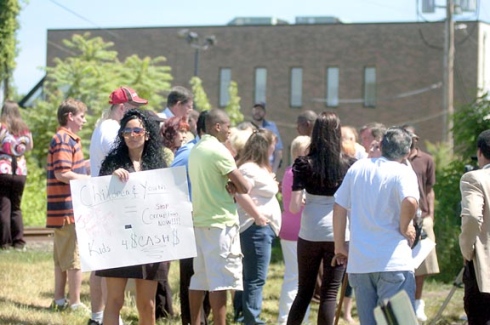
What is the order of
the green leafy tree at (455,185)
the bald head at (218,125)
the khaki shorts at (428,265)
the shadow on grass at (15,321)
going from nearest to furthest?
the bald head at (218,125) → the shadow on grass at (15,321) → the khaki shorts at (428,265) → the green leafy tree at (455,185)

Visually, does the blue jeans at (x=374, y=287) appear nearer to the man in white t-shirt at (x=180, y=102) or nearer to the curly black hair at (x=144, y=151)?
the curly black hair at (x=144, y=151)

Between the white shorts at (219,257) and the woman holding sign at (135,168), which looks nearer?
the woman holding sign at (135,168)

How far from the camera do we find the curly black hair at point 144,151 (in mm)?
7387

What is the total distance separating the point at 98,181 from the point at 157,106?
114ft

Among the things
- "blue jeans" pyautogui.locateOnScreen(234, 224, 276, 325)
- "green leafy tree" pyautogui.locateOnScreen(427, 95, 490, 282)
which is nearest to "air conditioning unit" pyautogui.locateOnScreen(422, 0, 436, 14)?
Answer: "green leafy tree" pyautogui.locateOnScreen(427, 95, 490, 282)

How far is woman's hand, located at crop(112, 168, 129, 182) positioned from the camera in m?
7.23

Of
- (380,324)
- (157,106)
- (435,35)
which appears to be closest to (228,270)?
(380,324)

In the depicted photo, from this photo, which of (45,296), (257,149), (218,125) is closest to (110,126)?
(218,125)

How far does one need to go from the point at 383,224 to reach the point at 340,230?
470 mm

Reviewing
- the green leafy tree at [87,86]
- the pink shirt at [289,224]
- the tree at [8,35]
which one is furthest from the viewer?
the green leafy tree at [87,86]

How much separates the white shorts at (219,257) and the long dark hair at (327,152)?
0.86 meters

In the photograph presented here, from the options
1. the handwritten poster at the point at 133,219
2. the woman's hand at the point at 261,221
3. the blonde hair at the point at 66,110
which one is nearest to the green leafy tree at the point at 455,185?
the woman's hand at the point at 261,221

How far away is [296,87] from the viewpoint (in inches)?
2293

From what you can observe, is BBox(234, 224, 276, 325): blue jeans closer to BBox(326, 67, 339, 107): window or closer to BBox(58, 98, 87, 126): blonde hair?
BBox(58, 98, 87, 126): blonde hair
